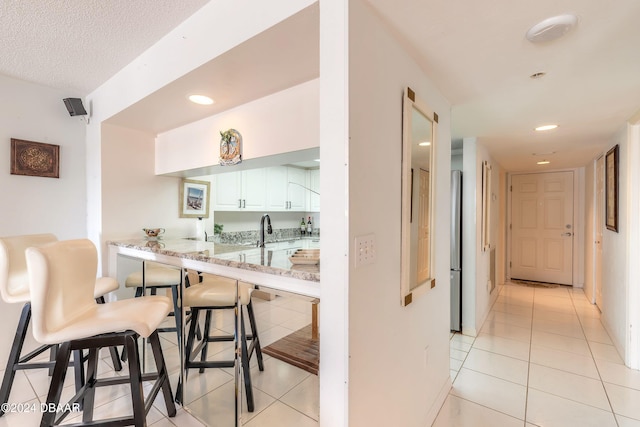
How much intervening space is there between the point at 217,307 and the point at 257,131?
1.16m

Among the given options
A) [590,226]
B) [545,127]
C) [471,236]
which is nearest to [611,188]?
A: [545,127]

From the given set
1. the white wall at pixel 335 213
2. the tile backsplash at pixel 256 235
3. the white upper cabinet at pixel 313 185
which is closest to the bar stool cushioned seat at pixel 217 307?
the white wall at pixel 335 213

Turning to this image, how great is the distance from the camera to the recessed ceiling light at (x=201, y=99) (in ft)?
6.23

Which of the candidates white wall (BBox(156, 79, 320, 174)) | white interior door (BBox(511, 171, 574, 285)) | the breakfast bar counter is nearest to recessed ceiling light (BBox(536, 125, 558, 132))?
white wall (BBox(156, 79, 320, 174))

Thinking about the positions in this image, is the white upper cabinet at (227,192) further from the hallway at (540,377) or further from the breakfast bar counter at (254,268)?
the hallway at (540,377)

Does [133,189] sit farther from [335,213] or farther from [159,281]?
[335,213]

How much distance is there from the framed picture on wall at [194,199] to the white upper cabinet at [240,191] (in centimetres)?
35

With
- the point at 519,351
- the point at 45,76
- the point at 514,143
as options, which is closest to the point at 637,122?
the point at 514,143

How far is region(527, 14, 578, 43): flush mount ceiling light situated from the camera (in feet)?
3.93

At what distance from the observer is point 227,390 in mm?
1667

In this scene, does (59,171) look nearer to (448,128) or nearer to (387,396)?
(387,396)

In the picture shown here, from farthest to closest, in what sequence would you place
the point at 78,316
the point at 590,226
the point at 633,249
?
the point at 590,226 → the point at 633,249 → the point at 78,316

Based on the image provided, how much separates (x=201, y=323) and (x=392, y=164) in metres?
1.40

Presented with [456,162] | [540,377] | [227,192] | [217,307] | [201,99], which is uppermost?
[201,99]
